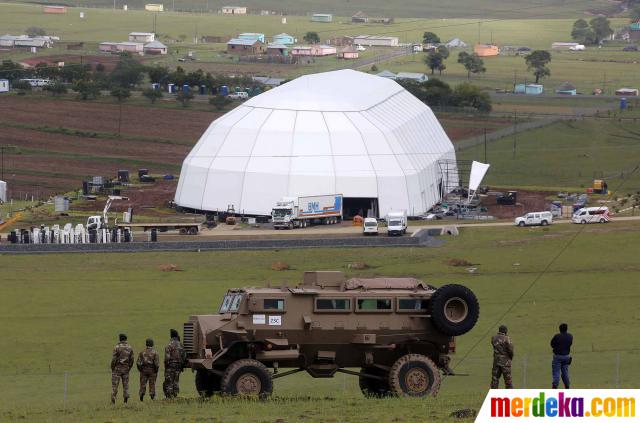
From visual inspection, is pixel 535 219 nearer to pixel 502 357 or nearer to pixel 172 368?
pixel 502 357

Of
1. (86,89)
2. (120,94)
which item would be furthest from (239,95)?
(86,89)

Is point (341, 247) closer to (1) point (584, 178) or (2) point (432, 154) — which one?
(2) point (432, 154)

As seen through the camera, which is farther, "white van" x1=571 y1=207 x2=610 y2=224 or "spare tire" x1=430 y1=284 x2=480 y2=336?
"white van" x1=571 y1=207 x2=610 y2=224

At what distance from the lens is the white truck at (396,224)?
93438mm

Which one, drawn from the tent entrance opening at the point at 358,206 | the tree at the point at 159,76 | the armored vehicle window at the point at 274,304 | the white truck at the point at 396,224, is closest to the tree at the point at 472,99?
the tree at the point at 159,76

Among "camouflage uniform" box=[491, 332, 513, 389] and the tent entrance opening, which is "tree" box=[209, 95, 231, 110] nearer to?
the tent entrance opening

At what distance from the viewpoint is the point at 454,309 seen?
38.8 metres

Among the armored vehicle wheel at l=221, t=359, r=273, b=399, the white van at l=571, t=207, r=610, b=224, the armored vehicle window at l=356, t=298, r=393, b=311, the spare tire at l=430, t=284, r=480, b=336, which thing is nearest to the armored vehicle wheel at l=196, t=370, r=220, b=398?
the armored vehicle wheel at l=221, t=359, r=273, b=399

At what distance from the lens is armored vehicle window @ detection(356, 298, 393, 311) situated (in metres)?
39.2

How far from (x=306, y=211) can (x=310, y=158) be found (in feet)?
25.8

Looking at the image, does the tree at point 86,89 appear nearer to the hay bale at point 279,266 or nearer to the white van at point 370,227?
the white van at point 370,227

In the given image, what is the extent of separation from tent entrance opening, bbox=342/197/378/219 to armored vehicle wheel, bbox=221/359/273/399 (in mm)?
67333

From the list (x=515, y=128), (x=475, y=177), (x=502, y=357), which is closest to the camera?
(x=502, y=357)

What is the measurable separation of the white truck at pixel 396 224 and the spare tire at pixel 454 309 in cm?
5459
